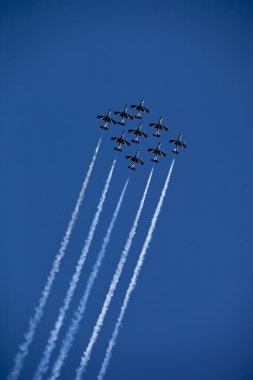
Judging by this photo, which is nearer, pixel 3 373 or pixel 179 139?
pixel 179 139

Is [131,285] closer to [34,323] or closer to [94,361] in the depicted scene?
[34,323]

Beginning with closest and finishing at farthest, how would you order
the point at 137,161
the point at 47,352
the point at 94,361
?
1. the point at 47,352
2. the point at 137,161
3. the point at 94,361

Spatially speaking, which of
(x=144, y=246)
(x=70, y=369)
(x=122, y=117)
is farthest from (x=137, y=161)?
(x=70, y=369)

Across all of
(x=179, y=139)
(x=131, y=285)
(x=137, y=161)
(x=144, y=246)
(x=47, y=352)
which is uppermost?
(x=179, y=139)

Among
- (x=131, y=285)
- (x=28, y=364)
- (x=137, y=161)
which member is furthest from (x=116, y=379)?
(x=137, y=161)

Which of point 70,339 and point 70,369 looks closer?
point 70,339

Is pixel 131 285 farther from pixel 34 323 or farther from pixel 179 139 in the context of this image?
pixel 179 139

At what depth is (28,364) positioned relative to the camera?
85562 millimetres

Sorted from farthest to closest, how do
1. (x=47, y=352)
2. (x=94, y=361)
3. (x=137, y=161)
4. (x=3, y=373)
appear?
(x=94, y=361), (x=3, y=373), (x=137, y=161), (x=47, y=352)

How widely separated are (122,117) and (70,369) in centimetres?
3991

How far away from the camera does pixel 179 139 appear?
214ft

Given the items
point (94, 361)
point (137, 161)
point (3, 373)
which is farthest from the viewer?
point (94, 361)

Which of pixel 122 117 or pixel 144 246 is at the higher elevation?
pixel 122 117

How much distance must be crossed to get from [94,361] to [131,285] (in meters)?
29.3
